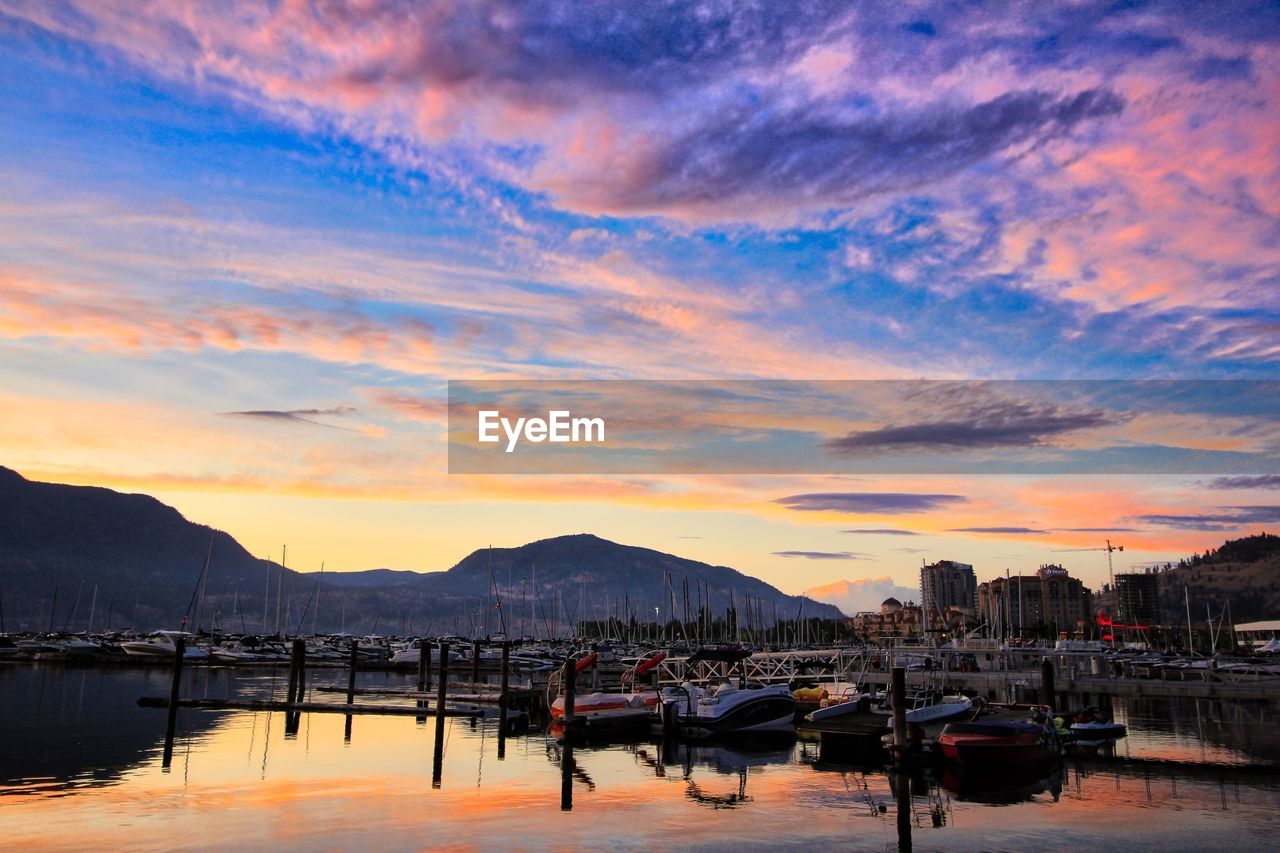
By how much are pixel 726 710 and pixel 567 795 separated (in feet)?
61.6

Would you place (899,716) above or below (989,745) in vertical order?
above

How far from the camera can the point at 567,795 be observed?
102 ft

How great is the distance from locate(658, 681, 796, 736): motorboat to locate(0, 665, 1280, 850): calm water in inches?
98.1

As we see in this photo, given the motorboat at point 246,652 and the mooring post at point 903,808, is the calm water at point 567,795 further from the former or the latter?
the motorboat at point 246,652

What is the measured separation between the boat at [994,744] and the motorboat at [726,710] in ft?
44.2

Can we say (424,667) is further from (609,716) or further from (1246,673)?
Result: (1246,673)

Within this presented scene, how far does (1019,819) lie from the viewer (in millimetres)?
27969

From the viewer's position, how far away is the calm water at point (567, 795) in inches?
987

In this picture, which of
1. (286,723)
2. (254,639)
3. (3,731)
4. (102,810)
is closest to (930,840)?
(102,810)

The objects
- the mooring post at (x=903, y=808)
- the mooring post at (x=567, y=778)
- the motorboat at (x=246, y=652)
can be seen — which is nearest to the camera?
the mooring post at (x=903, y=808)

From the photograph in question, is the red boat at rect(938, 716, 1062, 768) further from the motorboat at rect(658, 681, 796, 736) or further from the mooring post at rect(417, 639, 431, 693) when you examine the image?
the mooring post at rect(417, 639, 431, 693)

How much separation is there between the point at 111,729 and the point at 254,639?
301ft

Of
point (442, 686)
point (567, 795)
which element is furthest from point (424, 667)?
point (567, 795)

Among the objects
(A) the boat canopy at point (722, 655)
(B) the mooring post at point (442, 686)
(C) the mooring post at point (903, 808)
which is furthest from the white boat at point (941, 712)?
(B) the mooring post at point (442, 686)
